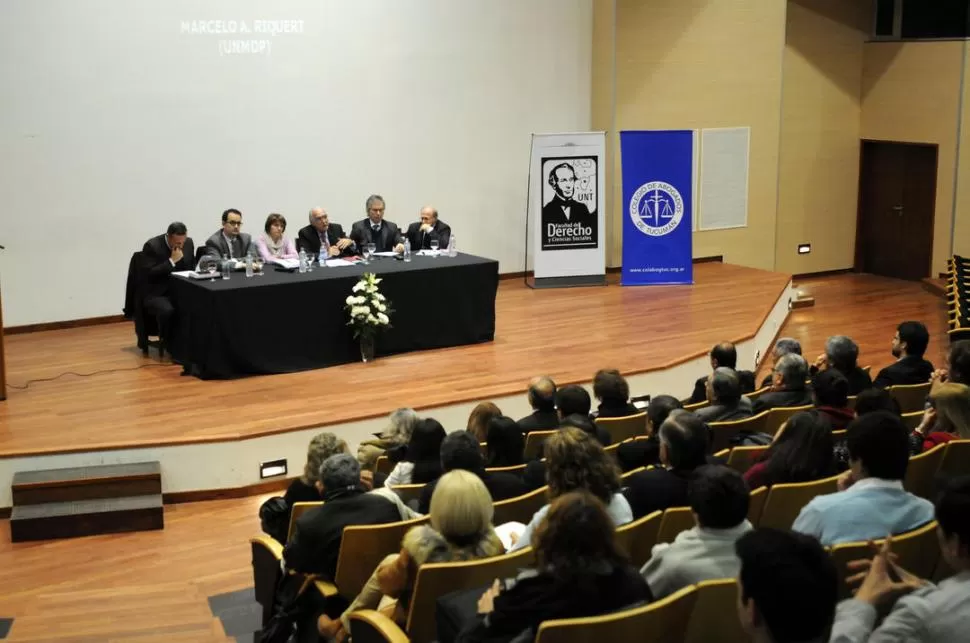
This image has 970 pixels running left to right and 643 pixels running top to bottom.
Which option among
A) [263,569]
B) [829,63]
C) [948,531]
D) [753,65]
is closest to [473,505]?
[948,531]

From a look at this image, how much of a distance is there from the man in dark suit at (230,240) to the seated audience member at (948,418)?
17.7 feet

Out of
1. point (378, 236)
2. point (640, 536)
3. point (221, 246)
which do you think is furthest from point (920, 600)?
point (378, 236)

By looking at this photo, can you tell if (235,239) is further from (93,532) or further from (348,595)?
(348,595)

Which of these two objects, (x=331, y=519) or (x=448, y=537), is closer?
(x=448, y=537)

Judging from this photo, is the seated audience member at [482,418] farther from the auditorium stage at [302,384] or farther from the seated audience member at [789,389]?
the auditorium stage at [302,384]

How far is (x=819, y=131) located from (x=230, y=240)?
7490 millimetres

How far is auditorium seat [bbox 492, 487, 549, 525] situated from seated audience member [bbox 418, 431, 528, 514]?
6 cm

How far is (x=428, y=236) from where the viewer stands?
9383mm

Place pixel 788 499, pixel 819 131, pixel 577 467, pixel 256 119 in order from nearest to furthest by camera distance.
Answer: pixel 577 467 → pixel 788 499 → pixel 256 119 → pixel 819 131

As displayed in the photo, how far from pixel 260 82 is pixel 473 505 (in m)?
7.50

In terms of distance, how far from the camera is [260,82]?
391 inches

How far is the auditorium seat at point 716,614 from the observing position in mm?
2770

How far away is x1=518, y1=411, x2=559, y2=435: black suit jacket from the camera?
5.27 meters

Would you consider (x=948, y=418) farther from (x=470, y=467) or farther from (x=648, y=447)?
(x=470, y=467)
